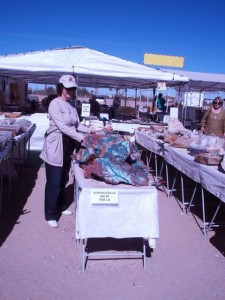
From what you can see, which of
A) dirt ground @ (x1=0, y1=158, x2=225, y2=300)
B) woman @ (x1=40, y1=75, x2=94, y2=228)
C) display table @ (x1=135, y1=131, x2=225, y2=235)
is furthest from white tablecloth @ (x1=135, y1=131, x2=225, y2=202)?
woman @ (x1=40, y1=75, x2=94, y2=228)

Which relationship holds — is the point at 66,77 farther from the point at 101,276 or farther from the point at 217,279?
the point at 217,279

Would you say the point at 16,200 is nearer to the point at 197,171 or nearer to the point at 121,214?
the point at 121,214

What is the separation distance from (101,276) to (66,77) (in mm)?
1913

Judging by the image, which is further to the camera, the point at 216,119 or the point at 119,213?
the point at 216,119

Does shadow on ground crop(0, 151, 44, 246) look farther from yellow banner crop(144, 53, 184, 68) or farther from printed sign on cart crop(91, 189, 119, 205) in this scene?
yellow banner crop(144, 53, 184, 68)

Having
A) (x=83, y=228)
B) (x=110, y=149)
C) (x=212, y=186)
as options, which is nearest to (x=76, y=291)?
(x=83, y=228)

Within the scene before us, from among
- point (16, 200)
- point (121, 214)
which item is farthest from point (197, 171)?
point (16, 200)

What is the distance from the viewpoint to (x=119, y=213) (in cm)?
265

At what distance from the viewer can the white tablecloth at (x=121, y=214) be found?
8.49 ft

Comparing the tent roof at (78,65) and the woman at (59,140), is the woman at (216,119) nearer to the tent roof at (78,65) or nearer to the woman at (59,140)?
the tent roof at (78,65)

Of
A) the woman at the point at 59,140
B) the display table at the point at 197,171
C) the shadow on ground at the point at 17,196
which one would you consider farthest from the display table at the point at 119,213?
Answer: the shadow on ground at the point at 17,196

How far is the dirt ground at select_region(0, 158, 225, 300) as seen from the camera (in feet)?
8.33

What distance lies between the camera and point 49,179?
A: 3512 mm

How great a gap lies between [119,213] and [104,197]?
0.20 metres
